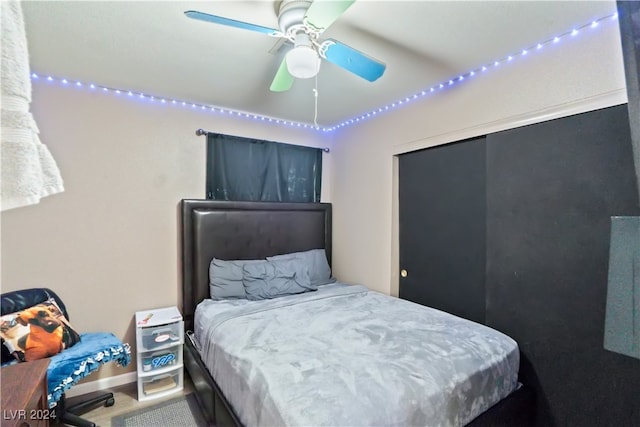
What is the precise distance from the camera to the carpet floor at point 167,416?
2023 millimetres

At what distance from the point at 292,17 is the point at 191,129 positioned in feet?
5.92

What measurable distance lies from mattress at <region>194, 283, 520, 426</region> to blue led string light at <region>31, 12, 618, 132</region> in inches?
72.5

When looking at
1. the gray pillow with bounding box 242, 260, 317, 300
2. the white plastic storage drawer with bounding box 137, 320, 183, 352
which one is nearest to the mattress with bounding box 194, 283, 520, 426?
the white plastic storage drawer with bounding box 137, 320, 183, 352

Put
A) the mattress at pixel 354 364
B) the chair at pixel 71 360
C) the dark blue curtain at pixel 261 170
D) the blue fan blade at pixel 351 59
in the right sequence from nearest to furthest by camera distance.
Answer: the mattress at pixel 354 364
the blue fan blade at pixel 351 59
the chair at pixel 71 360
the dark blue curtain at pixel 261 170

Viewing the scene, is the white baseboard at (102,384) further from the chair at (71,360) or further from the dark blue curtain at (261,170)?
the dark blue curtain at (261,170)

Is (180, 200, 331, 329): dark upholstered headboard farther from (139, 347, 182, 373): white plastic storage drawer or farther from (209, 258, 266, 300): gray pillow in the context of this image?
(139, 347, 182, 373): white plastic storage drawer

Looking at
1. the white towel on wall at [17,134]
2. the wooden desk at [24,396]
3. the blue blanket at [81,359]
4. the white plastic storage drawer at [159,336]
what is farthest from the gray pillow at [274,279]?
the white towel on wall at [17,134]

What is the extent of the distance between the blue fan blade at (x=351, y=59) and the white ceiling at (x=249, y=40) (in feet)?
0.74

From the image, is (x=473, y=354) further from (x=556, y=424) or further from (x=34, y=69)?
(x=34, y=69)

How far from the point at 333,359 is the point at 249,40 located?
1892mm

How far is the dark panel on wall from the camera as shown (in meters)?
1.55

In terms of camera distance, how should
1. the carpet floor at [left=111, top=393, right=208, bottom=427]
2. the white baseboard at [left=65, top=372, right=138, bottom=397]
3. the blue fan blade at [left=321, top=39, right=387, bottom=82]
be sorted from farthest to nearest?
the white baseboard at [left=65, top=372, right=138, bottom=397], the carpet floor at [left=111, top=393, right=208, bottom=427], the blue fan blade at [left=321, top=39, right=387, bottom=82]

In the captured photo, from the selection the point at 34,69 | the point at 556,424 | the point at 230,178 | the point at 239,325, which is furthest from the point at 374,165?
the point at 34,69

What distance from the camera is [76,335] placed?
2064mm
